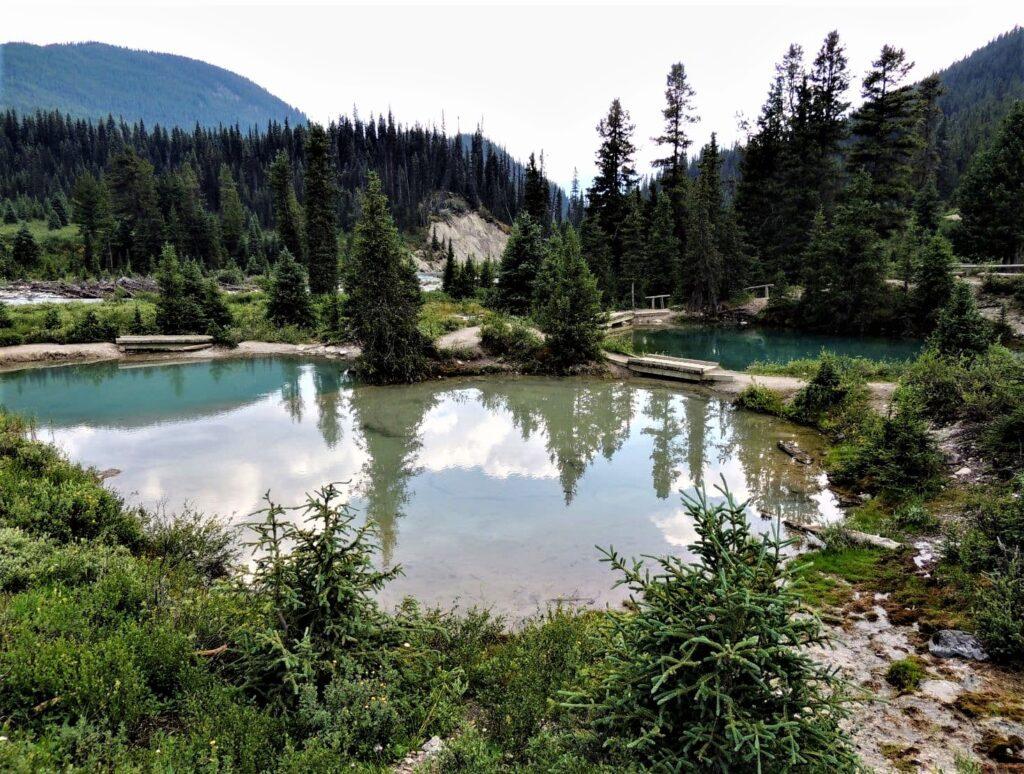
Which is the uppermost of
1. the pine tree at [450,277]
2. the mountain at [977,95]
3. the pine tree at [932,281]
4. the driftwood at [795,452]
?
the mountain at [977,95]

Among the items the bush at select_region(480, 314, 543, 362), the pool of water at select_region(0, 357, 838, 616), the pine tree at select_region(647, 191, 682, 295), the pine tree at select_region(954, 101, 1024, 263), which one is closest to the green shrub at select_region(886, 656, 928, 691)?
the pool of water at select_region(0, 357, 838, 616)

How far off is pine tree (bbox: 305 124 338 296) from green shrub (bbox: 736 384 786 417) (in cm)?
3039

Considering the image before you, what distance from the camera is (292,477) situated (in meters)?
13.2

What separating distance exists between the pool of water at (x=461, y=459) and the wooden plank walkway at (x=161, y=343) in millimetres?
4983

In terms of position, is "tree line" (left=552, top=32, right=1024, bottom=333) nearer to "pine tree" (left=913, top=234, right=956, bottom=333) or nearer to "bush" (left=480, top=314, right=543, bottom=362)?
"pine tree" (left=913, top=234, right=956, bottom=333)

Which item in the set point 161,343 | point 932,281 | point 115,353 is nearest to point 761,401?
point 932,281

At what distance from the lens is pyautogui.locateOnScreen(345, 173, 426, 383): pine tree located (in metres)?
23.0

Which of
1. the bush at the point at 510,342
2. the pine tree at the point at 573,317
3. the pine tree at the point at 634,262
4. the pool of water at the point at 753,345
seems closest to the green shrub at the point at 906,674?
the pine tree at the point at 573,317

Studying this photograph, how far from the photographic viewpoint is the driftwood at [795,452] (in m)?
14.3

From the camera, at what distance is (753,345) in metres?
31.8

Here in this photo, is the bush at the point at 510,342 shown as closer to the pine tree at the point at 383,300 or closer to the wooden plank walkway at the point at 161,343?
the pine tree at the point at 383,300

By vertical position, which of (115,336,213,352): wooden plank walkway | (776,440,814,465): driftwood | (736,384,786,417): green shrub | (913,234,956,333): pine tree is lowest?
(776,440,814,465): driftwood

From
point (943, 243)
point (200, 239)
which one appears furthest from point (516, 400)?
point (200, 239)

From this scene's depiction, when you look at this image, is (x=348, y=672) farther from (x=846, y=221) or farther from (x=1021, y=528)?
(x=846, y=221)
